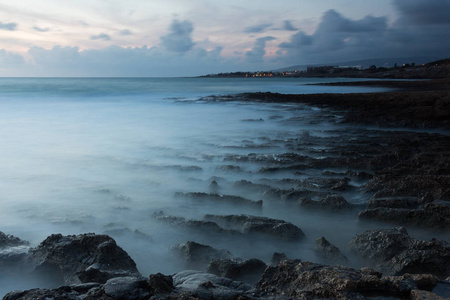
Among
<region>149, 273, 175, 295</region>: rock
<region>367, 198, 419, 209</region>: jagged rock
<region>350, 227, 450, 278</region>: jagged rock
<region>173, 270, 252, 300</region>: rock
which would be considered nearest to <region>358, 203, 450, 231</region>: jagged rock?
<region>367, 198, 419, 209</region>: jagged rock

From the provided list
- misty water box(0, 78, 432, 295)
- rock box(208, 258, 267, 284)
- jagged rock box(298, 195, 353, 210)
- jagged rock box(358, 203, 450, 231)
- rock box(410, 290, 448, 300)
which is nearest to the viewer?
rock box(410, 290, 448, 300)

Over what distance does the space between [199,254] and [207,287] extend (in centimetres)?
125

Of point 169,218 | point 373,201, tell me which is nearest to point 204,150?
point 169,218

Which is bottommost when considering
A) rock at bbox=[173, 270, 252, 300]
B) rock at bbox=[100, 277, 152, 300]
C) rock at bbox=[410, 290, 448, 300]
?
rock at bbox=[173, 270, 252, 300]

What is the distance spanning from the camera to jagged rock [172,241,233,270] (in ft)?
10.9

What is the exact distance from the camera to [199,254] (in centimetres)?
340

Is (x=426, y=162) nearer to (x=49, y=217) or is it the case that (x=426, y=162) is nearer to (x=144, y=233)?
(x=144, y=233)

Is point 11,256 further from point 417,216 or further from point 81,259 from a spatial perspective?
point 417,216

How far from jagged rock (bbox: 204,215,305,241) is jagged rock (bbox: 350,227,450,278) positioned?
0.61 m

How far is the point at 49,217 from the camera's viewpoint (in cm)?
486

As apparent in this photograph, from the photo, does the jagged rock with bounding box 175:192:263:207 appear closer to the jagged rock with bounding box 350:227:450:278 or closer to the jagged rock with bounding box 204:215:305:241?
the jagged rock with bounding box 204:215:305:241

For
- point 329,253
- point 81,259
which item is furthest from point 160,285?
point 329,253

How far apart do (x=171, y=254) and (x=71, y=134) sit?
10633 mm

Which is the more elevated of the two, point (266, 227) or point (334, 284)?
point (334, 284)
